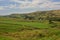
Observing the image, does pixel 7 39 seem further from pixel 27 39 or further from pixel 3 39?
pixel 27 39

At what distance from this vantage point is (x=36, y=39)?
2018 inches

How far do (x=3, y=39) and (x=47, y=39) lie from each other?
12.8m

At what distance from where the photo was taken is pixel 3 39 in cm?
4875

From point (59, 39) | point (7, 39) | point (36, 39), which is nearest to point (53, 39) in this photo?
point (59, 39)

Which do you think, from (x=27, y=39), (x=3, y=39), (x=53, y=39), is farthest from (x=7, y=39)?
(x=53, y=39)

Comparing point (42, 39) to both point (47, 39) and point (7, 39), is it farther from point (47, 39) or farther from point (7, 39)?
point (7, 39)

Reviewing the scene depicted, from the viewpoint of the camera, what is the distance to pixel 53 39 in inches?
1967

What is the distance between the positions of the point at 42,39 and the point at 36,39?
1.83 metres

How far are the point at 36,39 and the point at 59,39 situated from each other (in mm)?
6869

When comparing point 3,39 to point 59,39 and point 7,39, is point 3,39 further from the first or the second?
point 59,39

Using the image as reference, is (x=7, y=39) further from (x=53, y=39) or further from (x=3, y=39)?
(x=53, y=39)

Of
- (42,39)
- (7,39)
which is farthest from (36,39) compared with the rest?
(7,39)

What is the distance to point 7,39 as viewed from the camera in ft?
161

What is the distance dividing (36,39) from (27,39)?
273cm
